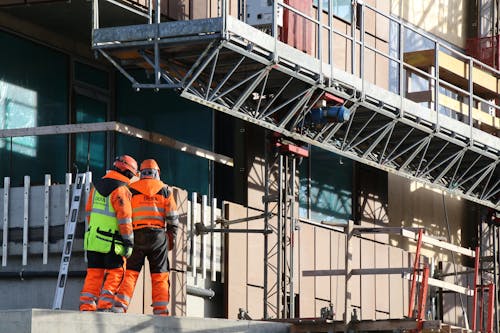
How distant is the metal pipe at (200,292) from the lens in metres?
23.4

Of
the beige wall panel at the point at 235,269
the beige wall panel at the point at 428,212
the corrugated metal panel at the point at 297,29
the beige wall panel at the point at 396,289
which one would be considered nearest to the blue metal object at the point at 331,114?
the corrugated metal panel at the point at 297,29

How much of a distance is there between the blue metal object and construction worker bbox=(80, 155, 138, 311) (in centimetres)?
521

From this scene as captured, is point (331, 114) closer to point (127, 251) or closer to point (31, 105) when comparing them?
point (31, 105)

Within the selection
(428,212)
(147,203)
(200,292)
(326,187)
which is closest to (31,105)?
(200,292)

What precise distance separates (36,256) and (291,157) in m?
5.46

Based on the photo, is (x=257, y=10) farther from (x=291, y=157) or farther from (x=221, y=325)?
(x=221, y=325)

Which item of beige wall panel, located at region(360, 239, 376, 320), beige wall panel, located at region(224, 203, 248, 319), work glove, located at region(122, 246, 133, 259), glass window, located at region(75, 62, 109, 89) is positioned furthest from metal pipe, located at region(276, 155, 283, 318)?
work glove, located at region(122, 246, 133, 259)

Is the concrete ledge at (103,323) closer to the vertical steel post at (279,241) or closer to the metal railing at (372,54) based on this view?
the metal railing at (372,54)

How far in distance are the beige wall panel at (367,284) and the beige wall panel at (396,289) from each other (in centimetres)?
87

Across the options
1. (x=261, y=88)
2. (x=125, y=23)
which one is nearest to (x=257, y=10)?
(x=261, y=88)

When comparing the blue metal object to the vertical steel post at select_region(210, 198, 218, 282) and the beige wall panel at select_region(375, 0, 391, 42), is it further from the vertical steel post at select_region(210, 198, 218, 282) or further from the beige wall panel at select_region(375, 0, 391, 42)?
the beige wall panel at select_region(375, 0, 391, 42)

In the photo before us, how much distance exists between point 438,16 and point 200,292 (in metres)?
12.7

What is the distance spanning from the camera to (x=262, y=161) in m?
26.4

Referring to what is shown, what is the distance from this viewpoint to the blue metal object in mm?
23109
